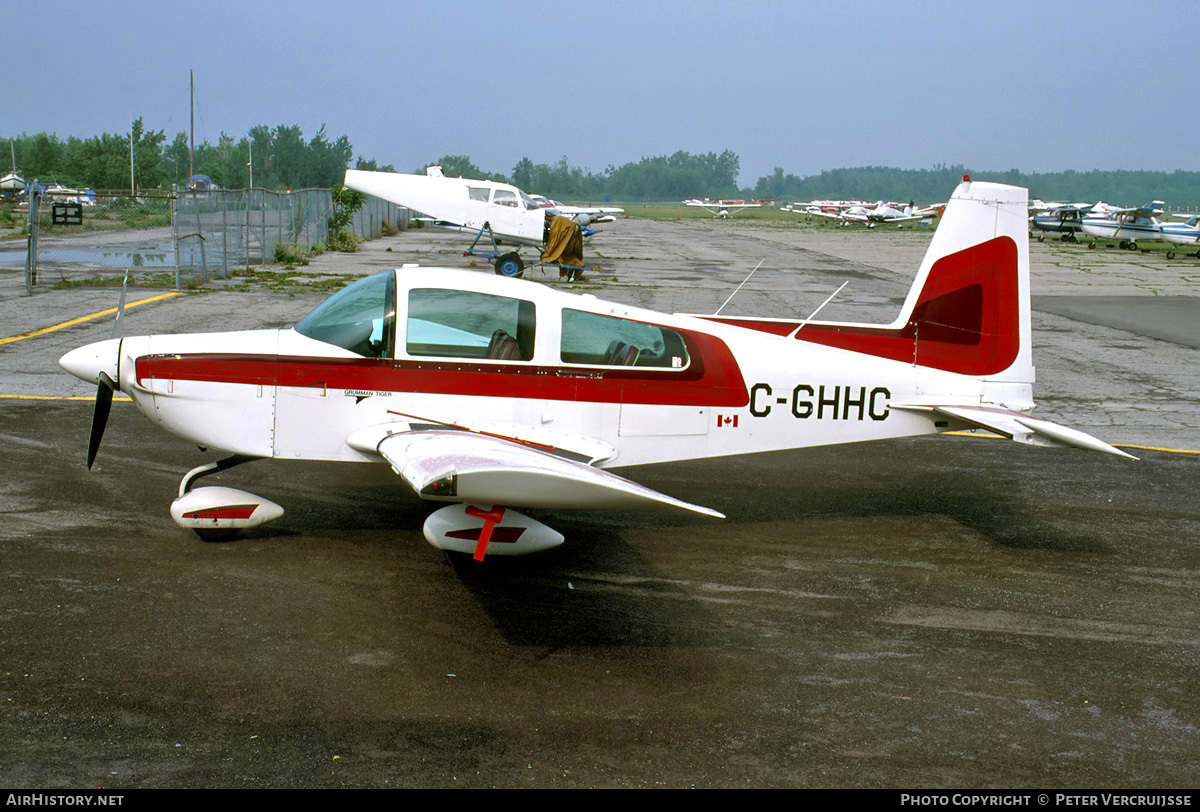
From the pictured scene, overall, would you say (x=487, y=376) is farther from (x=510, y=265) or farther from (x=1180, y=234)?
(x=1180, y=234)

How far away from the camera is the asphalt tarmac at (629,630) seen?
Answer: 4816mm

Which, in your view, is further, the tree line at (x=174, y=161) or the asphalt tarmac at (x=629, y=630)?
the tree line at (x=174, y=161)

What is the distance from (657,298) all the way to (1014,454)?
13522 millimetres

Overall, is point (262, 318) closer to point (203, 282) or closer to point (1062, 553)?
point (203, 282)

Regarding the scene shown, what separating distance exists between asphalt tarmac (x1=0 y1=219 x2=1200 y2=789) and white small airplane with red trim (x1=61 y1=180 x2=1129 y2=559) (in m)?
0.73

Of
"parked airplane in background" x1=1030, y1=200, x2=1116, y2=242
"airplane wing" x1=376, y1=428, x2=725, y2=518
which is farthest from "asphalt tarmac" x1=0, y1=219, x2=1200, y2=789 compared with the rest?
"parked airplane in background" x1=1030, y1=200, x2=1116, y2=242

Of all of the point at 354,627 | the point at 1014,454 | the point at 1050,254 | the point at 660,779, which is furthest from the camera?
the point at 1050,254

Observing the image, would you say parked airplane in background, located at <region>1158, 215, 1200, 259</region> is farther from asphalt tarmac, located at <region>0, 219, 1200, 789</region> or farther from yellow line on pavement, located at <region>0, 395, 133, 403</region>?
yellow line on pavement, located at <region>0, 395, 133, 403</region>

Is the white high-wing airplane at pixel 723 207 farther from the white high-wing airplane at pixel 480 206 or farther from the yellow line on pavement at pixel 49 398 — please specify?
the yellow line on pavement at pixel 49 398

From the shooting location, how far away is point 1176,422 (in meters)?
12.8

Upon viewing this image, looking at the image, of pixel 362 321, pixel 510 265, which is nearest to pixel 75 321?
pixel 362 321

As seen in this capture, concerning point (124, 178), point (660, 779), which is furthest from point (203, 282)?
point (124, 178)

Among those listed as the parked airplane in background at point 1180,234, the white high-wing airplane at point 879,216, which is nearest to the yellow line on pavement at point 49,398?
the parked airplane in background at point 1180,234

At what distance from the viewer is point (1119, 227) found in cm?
5544
